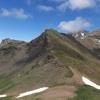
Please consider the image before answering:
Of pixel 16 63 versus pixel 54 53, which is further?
pixel 16 63

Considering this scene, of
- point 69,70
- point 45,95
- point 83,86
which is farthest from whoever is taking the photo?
point 69,70

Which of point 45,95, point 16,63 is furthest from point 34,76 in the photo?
point 16,63

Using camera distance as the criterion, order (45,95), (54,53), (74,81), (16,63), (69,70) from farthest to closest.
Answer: (16,63) < (54,53) < (69,70) < (74,81) < (45,95)

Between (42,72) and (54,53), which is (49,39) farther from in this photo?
(42,72)

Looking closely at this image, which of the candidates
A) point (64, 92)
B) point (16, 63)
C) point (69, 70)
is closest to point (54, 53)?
point (69, 70)

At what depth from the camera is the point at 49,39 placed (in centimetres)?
18038

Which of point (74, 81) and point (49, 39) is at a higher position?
point (49, 39)

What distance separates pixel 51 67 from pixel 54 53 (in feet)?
50.7

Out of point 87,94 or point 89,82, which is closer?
point 87,94

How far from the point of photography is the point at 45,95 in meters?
78.1

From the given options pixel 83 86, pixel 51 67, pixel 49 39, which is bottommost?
pixel 83 86

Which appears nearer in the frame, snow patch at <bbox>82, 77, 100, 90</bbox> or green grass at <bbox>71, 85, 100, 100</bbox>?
green grass at <bbox>71, 85, 100, 100</bbox>

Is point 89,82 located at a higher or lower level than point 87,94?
higher

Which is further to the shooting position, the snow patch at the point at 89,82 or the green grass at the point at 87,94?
the snow patch at the point at 89,82
